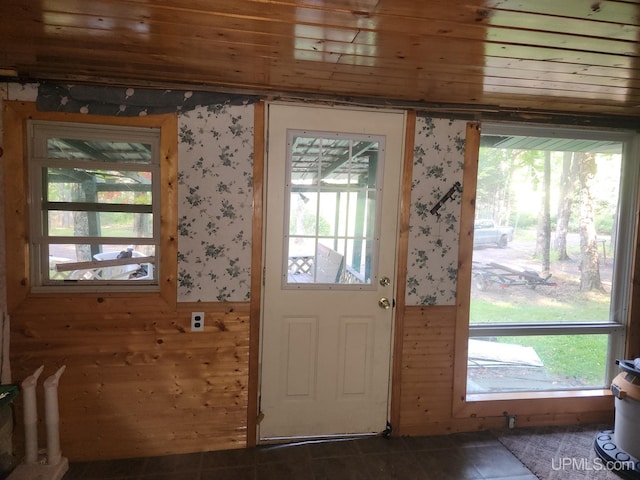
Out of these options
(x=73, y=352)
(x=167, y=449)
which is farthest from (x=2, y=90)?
(x=167, y=449)

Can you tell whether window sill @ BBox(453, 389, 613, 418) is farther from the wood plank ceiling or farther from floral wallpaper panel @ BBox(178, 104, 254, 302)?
the wood plank ceiling

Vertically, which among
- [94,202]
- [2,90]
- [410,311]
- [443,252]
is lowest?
[410,311]

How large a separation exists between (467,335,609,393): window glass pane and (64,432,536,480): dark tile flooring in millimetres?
469

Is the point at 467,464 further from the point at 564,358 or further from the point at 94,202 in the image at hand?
the point at 94,202

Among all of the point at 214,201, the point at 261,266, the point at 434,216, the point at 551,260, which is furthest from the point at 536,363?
the point at 214,201

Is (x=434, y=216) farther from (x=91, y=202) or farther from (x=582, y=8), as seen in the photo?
(x=91, y=202)

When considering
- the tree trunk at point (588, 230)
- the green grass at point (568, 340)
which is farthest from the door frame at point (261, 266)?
the tree trunk at point (588, 230)

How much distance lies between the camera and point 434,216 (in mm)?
2391

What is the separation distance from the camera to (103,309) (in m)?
2.11

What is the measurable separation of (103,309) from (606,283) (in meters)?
3.38

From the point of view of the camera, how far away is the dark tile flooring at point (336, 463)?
6.75 ft

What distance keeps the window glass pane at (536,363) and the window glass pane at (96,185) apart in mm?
2375

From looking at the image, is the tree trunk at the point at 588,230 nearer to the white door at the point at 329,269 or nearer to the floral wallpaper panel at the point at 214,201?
the white door at the point at 329,269

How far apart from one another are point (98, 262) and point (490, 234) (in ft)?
8.21
